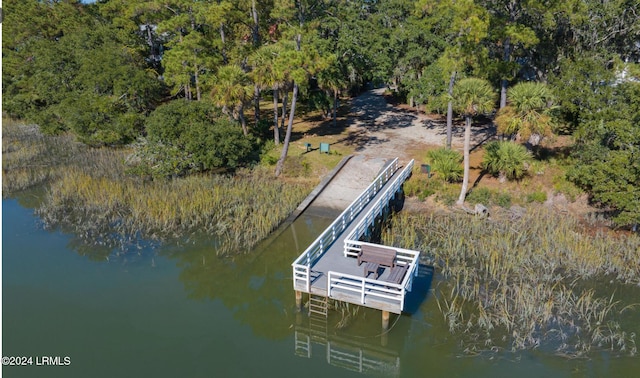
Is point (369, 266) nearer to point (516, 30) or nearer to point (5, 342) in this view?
point (5, 342)

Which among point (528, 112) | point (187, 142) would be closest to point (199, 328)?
point (187, 142)

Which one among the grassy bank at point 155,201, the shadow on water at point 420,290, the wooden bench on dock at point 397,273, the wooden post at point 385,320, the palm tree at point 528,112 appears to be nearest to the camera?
the wooden post at point 385,320

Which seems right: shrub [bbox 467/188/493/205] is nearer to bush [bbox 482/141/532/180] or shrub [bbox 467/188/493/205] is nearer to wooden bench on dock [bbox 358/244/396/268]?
bush [bbox 482/141/532/180]

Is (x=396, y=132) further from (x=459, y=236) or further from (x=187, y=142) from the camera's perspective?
(x=187, y=142)

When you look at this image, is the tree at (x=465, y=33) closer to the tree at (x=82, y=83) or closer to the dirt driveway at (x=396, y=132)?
the dirt driveway at (x=396, y=132)

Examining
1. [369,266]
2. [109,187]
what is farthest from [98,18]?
[369,266]

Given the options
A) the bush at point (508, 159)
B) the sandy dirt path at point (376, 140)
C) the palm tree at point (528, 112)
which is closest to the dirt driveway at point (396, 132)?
the sandy dirt path at point (376, 140)
